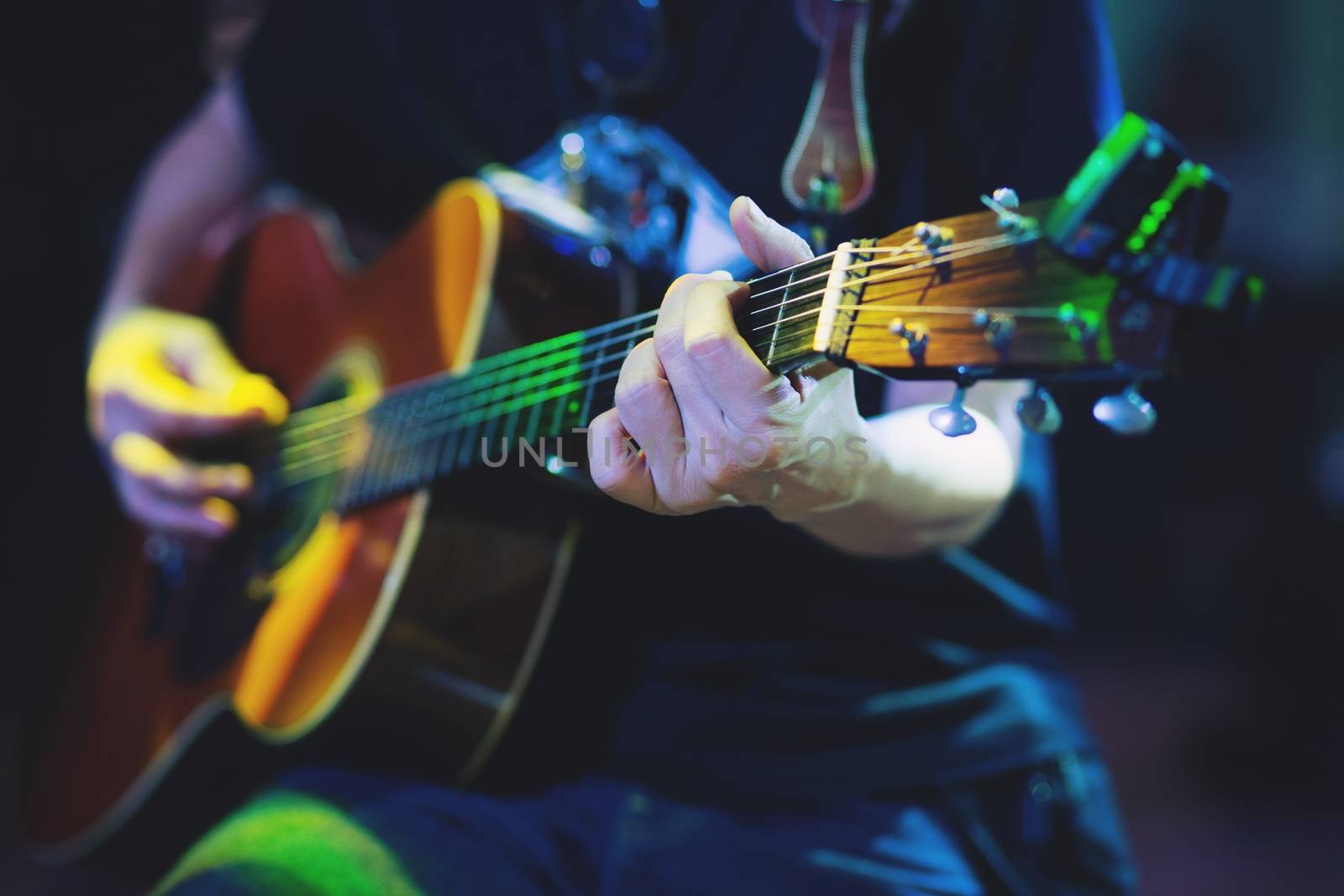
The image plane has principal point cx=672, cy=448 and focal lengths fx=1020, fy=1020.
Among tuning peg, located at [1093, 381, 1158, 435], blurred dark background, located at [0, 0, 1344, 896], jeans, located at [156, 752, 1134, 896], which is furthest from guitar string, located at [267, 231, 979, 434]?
jeans, located at [156, 752, 1134, 896]

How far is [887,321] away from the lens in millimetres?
542

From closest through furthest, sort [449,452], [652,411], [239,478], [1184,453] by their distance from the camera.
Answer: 1. [652,411]
2. [449,452]
3. [239,478]
4. [1184,453]

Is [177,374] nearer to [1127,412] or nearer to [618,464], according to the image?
[618,464]

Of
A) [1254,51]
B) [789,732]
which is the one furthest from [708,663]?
[1254,51]

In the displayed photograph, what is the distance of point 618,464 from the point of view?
619mm

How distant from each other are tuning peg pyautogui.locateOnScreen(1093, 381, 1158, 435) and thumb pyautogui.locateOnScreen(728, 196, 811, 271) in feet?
0.59

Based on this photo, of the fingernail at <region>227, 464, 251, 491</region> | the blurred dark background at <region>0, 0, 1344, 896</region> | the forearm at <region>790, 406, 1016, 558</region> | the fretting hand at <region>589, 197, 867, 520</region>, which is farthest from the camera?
the blurred dark background at <region>0, 0, 1344, 896</region>

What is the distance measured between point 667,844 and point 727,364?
468 millimetres

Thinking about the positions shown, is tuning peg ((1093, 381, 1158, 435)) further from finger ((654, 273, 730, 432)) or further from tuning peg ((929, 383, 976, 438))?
finger ((654, 273, 730, 432))

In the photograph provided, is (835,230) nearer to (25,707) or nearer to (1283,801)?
(25,707)

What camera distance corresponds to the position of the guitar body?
832 mm

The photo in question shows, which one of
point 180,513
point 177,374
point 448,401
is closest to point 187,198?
point 177,374

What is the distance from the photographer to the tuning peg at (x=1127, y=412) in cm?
48

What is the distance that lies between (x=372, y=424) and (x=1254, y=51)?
356cm
